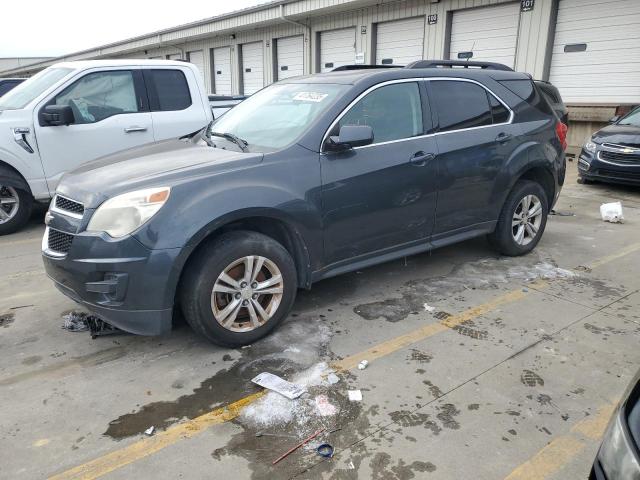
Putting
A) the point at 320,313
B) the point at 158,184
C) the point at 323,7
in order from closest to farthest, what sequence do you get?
the point at 158,184 < the point at 320,313 < the point at 323,7

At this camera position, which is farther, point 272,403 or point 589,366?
point 589,366

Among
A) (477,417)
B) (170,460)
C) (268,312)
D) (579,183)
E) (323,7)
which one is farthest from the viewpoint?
(323,7)

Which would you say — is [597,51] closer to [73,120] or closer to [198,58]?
[73,120]

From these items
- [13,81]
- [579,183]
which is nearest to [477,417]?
[579,183]

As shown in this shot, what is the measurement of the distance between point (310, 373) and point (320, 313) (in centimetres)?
91

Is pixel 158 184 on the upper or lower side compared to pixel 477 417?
upper

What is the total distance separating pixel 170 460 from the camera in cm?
250

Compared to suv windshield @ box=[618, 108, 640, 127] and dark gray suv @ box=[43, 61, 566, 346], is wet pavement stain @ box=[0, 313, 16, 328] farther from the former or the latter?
suv windshield @ box=[618, 108, 640, 127]

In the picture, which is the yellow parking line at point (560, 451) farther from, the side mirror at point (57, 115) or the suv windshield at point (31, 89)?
the suv windshield at point (31, 89)

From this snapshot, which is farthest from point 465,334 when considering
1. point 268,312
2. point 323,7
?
point 323,7

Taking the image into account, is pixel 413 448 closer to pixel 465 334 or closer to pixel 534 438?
pixel 534 438

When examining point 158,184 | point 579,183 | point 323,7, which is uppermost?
point 323,7

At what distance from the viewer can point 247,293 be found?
11.3ft

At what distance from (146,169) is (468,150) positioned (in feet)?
8.91
